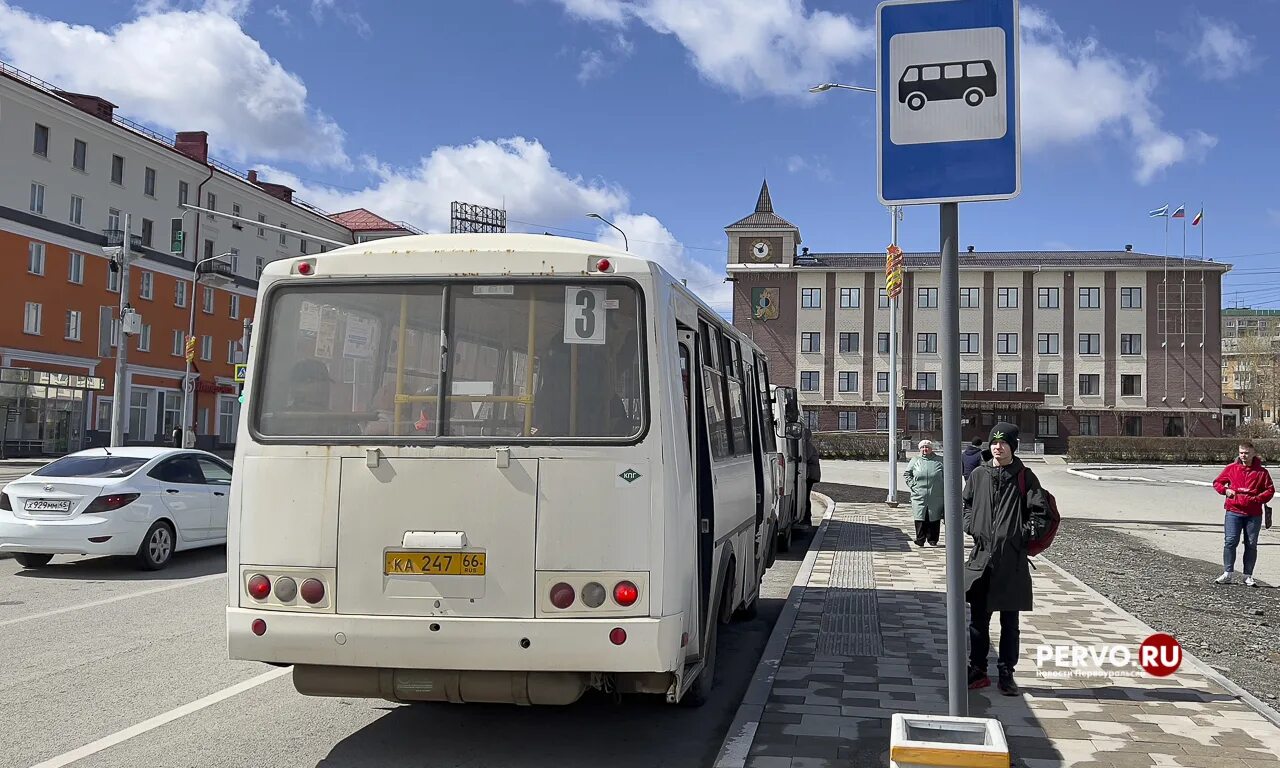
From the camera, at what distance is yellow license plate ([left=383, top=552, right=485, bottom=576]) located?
5.19 m

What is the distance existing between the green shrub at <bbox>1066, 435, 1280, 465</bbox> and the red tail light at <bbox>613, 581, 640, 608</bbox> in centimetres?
5508

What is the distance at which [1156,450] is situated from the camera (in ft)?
181

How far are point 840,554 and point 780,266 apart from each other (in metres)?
63.5

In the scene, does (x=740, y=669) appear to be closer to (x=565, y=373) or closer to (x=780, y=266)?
(x=565, y=373)

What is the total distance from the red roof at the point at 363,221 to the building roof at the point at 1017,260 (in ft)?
105

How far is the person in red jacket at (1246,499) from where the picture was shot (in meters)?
12.7

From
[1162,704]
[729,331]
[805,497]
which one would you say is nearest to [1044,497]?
[1162,704]

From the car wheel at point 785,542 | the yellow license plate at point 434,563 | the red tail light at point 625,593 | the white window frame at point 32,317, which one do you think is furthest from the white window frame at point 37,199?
the red tail light at point 625,593

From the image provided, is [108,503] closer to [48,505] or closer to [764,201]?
[48,505]

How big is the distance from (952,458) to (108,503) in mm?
10748

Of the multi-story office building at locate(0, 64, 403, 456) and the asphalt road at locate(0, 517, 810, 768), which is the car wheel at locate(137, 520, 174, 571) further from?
the multi-story office building at locate(0, 64, 403, 456)

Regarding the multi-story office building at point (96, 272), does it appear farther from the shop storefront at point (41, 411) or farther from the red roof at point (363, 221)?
the red roof at point (363, 221)

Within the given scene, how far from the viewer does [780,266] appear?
77.5m

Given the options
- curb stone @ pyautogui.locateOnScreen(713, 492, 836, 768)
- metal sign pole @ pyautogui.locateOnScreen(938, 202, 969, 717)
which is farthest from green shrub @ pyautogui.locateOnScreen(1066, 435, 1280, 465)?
metal sign pole @ pyautogui.locateOnScreen(938, 202, 969, 717)
